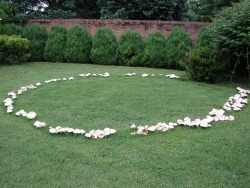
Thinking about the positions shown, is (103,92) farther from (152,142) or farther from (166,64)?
(166,64)

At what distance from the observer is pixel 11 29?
10406mm

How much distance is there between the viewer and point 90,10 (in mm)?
14523

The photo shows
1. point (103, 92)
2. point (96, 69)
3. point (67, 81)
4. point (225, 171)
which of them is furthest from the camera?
point (96, 69)

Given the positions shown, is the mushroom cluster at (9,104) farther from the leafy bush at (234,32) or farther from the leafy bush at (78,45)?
the leafy bush at (78,45)

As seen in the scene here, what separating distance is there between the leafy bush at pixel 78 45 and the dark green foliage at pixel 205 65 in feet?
14.2

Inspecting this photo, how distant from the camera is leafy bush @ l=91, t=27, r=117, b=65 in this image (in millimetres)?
9763

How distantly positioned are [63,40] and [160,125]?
722cm

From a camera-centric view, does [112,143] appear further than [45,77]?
No

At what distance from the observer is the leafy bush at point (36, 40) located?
10.4 metres

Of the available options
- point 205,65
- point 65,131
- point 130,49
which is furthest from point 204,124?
point 130,49

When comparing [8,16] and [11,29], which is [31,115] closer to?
[11,29]

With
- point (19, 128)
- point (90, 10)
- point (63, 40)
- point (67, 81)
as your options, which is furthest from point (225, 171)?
point (90, 10)

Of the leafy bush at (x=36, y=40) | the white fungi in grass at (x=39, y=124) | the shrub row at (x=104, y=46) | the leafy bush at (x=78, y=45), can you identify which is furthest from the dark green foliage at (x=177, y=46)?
the white fungi in grass at (x=39, y=124)

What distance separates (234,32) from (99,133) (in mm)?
4123
